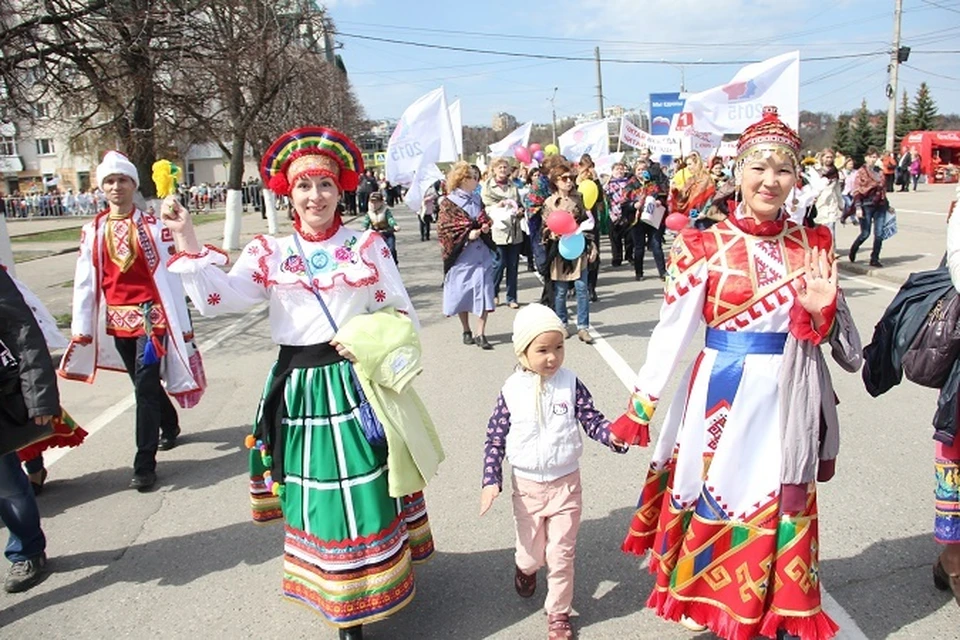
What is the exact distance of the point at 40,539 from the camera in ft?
12.7

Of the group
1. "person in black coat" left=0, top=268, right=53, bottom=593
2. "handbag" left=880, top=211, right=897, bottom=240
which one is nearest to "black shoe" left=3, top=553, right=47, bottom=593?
"person in black coat" left=0, top=268, right=53, bottom=593

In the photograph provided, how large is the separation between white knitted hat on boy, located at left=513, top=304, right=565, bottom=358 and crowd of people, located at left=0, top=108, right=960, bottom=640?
1cm

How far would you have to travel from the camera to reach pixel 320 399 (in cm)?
301

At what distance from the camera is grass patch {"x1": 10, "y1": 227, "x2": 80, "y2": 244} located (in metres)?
26.3

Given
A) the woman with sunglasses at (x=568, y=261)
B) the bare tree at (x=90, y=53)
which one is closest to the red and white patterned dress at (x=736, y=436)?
the woman with sunglasses at (x=568, y=261)

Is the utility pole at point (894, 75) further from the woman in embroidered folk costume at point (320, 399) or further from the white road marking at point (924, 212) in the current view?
the woman in embroidered folk costume at point (320, 399)

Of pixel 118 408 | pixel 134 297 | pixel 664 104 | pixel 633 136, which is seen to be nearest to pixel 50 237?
pixel 633 136

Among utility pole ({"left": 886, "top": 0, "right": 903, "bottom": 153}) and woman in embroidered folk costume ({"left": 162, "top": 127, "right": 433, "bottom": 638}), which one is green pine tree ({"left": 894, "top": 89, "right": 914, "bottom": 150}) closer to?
utility pole ({"left": 886, "top": 0, "right": 903, "bottom": 153})

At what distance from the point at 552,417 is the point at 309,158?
1.45 meters

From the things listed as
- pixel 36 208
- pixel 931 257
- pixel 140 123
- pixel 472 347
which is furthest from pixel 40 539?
pixel 36 208

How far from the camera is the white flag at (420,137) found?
38.0 feet

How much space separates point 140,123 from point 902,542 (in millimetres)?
11531

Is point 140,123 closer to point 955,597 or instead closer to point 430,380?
point 430,380

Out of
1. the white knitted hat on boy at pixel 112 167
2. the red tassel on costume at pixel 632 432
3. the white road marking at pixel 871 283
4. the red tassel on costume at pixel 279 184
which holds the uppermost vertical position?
the white knitted hat on boy at pixel 112 167
